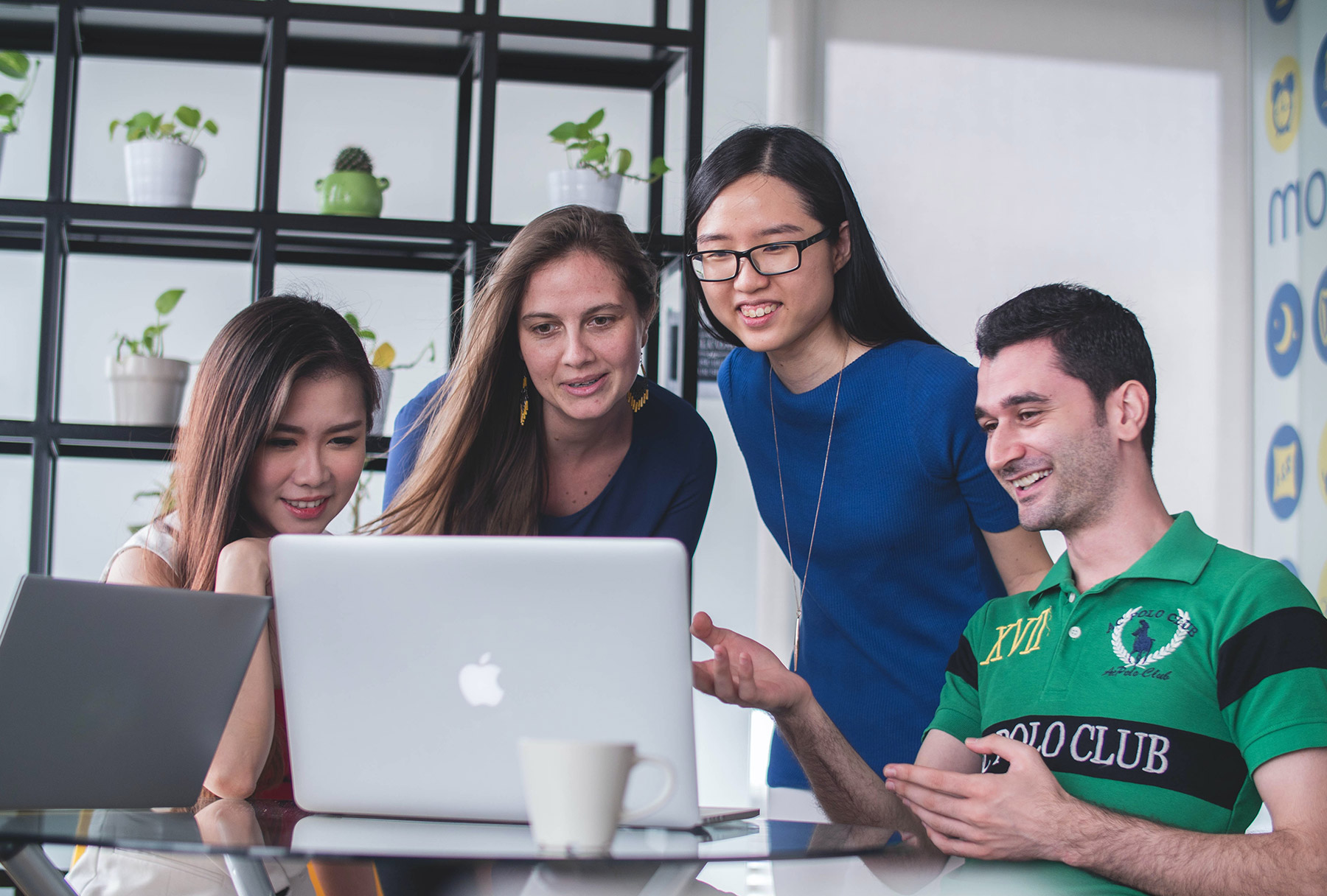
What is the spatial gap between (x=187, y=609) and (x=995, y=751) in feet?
2.48

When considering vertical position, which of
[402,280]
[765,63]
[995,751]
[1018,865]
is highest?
[765,63]

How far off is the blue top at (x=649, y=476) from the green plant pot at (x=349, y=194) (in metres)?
0.78

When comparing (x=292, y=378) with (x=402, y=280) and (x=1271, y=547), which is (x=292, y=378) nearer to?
(x=402, y=280)

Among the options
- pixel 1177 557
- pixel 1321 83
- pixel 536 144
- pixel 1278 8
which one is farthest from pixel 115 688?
pixel 1278 8

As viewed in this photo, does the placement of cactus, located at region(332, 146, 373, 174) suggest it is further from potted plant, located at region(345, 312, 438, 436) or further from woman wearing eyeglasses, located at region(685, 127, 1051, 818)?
woman wearing eyeglasses, located at region(685, 127, 1051, 818)

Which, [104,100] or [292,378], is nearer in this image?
[292,378]

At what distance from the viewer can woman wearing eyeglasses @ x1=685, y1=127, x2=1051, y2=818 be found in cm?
174

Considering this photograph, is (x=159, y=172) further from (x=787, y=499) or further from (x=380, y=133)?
(x=787, y=499)

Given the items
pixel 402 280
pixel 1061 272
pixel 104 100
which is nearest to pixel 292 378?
pixel 402 280

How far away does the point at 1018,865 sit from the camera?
1.04 meters

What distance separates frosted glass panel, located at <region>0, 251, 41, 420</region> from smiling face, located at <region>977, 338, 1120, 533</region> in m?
2.48

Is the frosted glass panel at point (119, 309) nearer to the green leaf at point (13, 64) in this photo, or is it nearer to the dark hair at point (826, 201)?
the green leaf at point (13, 64)

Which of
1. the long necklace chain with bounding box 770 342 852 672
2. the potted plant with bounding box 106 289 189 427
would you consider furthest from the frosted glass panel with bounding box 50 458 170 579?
the long necklace chain with bounding box 770 342 852 672

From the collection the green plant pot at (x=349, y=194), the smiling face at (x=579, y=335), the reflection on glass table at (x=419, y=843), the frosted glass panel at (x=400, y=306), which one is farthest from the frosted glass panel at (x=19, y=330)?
the reflection on glass table at (x=419, y=843)
